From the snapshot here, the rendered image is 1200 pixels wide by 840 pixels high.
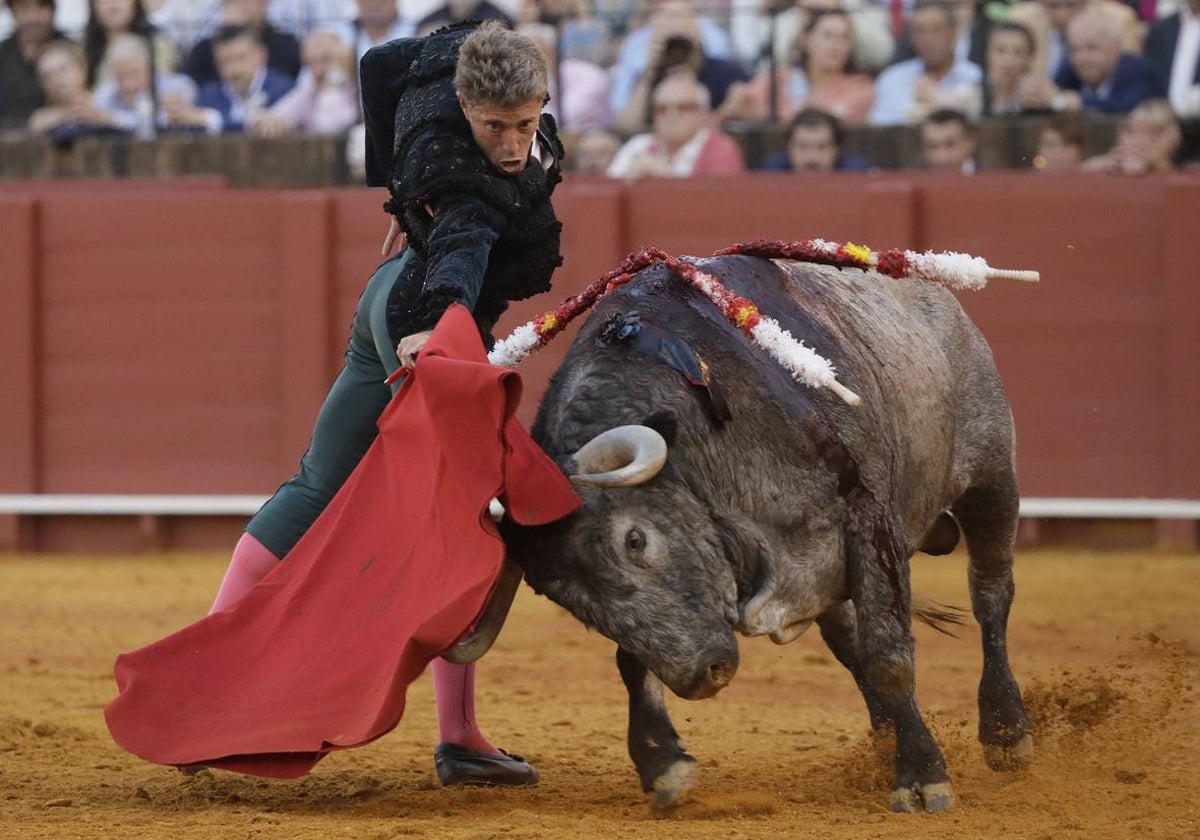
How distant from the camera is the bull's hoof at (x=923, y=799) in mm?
3244

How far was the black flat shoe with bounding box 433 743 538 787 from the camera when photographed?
11.9 feet

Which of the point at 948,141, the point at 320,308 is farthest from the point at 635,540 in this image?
the point at 948,141

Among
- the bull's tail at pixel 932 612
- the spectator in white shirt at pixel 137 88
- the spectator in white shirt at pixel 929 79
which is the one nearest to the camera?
the bull's tail at pixel 932 612

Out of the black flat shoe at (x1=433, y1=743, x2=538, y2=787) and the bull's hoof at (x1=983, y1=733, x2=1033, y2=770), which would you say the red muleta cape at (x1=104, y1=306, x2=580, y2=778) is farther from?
the bull's hoof at (x1=983, y1=733, x2=1033, y2=770)

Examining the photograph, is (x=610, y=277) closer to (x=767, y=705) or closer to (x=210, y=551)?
(x=767, y=705)

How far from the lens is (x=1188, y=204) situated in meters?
7.12

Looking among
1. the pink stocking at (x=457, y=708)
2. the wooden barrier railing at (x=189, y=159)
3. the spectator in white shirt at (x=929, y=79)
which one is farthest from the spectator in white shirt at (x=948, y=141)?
the pink stocking at (x=457, y=708)

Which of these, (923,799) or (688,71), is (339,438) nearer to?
(923,799)

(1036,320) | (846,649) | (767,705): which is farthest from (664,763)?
(1036,320)

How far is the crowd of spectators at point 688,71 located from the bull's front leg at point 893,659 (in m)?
4.61

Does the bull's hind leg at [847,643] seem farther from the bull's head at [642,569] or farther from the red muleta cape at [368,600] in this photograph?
the red muleta cape at [368,600]

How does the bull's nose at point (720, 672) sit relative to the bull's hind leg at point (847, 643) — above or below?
above

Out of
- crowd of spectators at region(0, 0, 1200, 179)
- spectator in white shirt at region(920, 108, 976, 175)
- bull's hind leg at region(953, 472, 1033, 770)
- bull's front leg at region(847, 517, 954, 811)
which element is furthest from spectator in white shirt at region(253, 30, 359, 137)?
bull's front leg at region(847, 517, 954, 811)

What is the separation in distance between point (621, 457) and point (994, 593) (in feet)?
4.56
